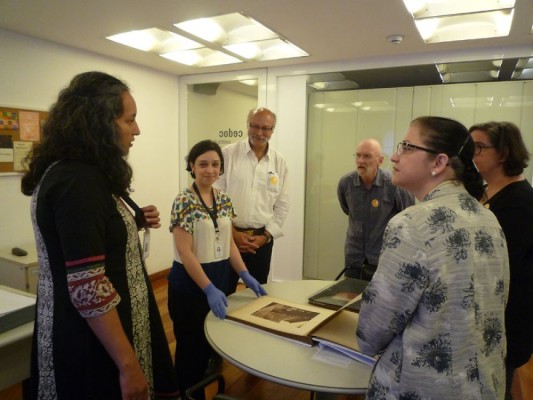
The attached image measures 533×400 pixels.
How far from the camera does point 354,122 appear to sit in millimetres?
3855

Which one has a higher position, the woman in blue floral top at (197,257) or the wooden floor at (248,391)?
the woman in blue floral top at (197,257)

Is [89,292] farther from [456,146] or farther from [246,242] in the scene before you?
[246,242]

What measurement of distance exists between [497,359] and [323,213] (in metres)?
3.12

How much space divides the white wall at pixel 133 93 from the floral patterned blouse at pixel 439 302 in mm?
3214

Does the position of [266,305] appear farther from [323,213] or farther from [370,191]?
[323,213]

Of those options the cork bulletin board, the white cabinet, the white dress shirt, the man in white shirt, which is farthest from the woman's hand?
the cork bulletin board

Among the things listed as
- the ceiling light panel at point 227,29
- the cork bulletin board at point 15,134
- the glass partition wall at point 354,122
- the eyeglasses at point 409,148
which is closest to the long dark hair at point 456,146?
the eyeglasses at point 409,148

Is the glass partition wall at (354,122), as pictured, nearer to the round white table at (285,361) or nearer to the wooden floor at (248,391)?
the wooden floor at (248,391)

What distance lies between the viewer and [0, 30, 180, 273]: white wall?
120 inches

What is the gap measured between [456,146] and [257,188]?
5.85 ft

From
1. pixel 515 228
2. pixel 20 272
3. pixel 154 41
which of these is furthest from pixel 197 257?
pixel 154 41

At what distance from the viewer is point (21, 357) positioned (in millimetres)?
1411

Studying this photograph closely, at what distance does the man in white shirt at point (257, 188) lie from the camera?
260 cm

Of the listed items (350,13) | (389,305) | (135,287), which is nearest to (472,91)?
(350,13)
